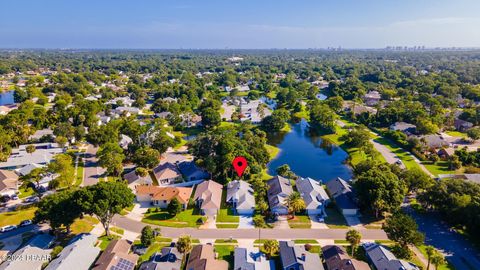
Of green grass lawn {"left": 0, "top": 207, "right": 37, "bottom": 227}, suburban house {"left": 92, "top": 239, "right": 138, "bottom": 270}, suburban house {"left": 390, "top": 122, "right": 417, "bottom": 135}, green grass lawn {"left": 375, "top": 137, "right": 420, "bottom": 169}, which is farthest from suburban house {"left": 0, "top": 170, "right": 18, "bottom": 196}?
suburban house {"left": 390, "top": 122, "right": 417, "bottom": 135}

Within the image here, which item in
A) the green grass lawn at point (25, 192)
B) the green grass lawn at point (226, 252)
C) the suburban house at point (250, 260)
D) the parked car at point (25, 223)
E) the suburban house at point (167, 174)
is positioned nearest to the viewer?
the suburban house at point (250, 260)

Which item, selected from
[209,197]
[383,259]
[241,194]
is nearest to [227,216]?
[209,197]

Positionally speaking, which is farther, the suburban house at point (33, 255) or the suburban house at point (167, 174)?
the suburban house at point (167, 174)

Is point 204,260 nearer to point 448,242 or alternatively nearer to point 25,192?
point 448,242

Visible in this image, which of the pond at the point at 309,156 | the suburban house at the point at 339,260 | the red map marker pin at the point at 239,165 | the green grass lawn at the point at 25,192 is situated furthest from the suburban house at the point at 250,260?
the green grass lawn at the point at 25,192

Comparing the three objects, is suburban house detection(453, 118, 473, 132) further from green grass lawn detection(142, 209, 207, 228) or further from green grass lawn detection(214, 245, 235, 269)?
green grass lawn detection(214, 245, 235, 269)

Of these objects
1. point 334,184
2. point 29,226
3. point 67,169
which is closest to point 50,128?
point 67,169

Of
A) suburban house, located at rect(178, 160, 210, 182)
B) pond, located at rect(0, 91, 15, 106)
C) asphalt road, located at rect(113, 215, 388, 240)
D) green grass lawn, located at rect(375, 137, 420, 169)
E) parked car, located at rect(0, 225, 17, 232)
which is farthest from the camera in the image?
pond, located at rect(0, 91, 15, 106)

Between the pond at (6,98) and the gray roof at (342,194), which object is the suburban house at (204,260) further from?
the pond at (6,98)
